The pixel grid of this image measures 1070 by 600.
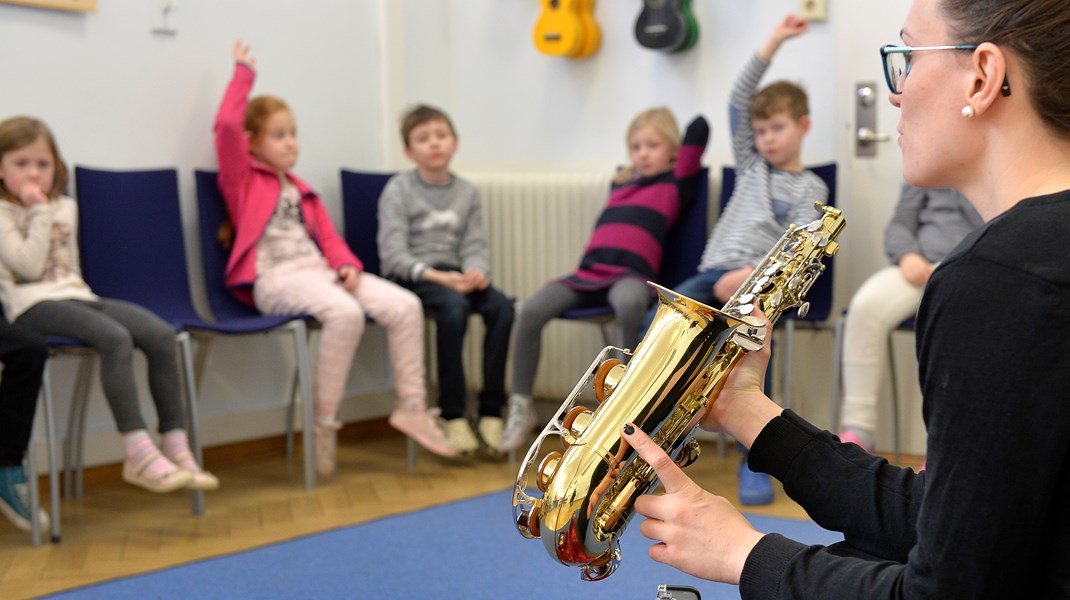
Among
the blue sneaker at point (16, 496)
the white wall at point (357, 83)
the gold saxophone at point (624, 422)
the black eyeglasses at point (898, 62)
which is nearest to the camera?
the black eyeglasses at point (898, 62)

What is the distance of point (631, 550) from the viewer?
9.57ft

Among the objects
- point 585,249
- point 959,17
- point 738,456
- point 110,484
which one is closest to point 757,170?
point 585,249

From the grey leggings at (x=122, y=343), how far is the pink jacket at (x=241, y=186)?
1.68 feet

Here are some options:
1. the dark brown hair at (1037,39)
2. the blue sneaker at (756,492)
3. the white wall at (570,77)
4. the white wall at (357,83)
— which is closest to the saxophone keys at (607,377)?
the dark brown hair at (1037,39)

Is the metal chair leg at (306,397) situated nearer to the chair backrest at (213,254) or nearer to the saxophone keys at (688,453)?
the chair backrest at (213,254)

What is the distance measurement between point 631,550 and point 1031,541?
209 centimetres

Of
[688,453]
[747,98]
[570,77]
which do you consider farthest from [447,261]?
[688,453]

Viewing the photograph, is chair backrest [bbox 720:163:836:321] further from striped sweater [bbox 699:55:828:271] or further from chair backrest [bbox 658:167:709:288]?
chair backrest [bbox 658:167:709:288]

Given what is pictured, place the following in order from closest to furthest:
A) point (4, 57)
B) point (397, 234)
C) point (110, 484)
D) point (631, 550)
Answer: point (631, 550), point (4, 57), point (110, 484), point (397, 234)

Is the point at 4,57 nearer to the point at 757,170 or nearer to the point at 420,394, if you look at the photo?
the point at 420,394

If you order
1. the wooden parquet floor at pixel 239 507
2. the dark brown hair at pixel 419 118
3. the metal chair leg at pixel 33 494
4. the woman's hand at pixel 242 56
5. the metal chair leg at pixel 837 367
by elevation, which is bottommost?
the wooden parquet floor at pixel 239 507

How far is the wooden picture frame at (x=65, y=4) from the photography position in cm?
349

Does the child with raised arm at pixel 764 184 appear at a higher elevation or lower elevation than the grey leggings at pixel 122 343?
higher

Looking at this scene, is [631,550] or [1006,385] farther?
[631,550]
